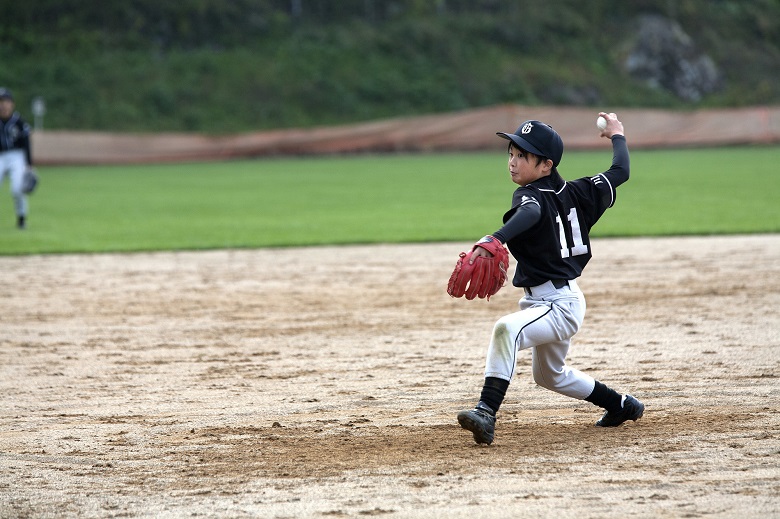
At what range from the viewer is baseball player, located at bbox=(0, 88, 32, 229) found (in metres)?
14.9

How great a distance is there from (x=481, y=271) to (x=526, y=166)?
0.64 m

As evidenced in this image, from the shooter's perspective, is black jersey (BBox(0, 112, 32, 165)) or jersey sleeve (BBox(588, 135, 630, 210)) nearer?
jersey sleeve (BBox(588, 135, 630, 210))

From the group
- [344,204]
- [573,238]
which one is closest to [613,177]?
[573,238]

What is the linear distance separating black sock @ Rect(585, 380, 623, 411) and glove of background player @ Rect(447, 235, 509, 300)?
0.79m

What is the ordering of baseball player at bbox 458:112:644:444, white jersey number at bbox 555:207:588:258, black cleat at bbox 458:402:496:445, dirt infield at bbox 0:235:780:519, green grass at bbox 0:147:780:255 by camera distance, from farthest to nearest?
green grass at bbox 0:147:780:255 → white jersey number at bbox 555:207:588:258 → baseball player at bbox 458:112:644:444 → black cleat at bbox 458:402:496:445 → dirt infield at bbox 0:235:780:519

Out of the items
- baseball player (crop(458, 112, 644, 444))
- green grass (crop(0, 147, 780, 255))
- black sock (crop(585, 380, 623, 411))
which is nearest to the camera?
baseball player (crop(458, 112, 644, 444))

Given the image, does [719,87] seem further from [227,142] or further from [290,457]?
[290,457]

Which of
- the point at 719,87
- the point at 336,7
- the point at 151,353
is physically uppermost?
the point at 336,7

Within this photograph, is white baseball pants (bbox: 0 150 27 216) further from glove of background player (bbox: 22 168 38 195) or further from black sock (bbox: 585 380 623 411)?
black sock (bbox: 585 380 623 411)

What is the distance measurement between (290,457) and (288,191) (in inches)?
664

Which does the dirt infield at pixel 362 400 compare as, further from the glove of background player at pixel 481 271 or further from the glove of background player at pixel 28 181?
the glove of background player at pixel 28 181

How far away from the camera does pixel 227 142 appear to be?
3538 centimetres

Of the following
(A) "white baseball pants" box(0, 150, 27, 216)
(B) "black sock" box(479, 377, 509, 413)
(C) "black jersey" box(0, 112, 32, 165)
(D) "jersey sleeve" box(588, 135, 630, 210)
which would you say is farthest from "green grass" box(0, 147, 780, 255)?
(B) "black sock" box(479, 377, 509, 413)

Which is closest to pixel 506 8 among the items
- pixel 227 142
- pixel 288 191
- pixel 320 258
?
pixel 227 142
